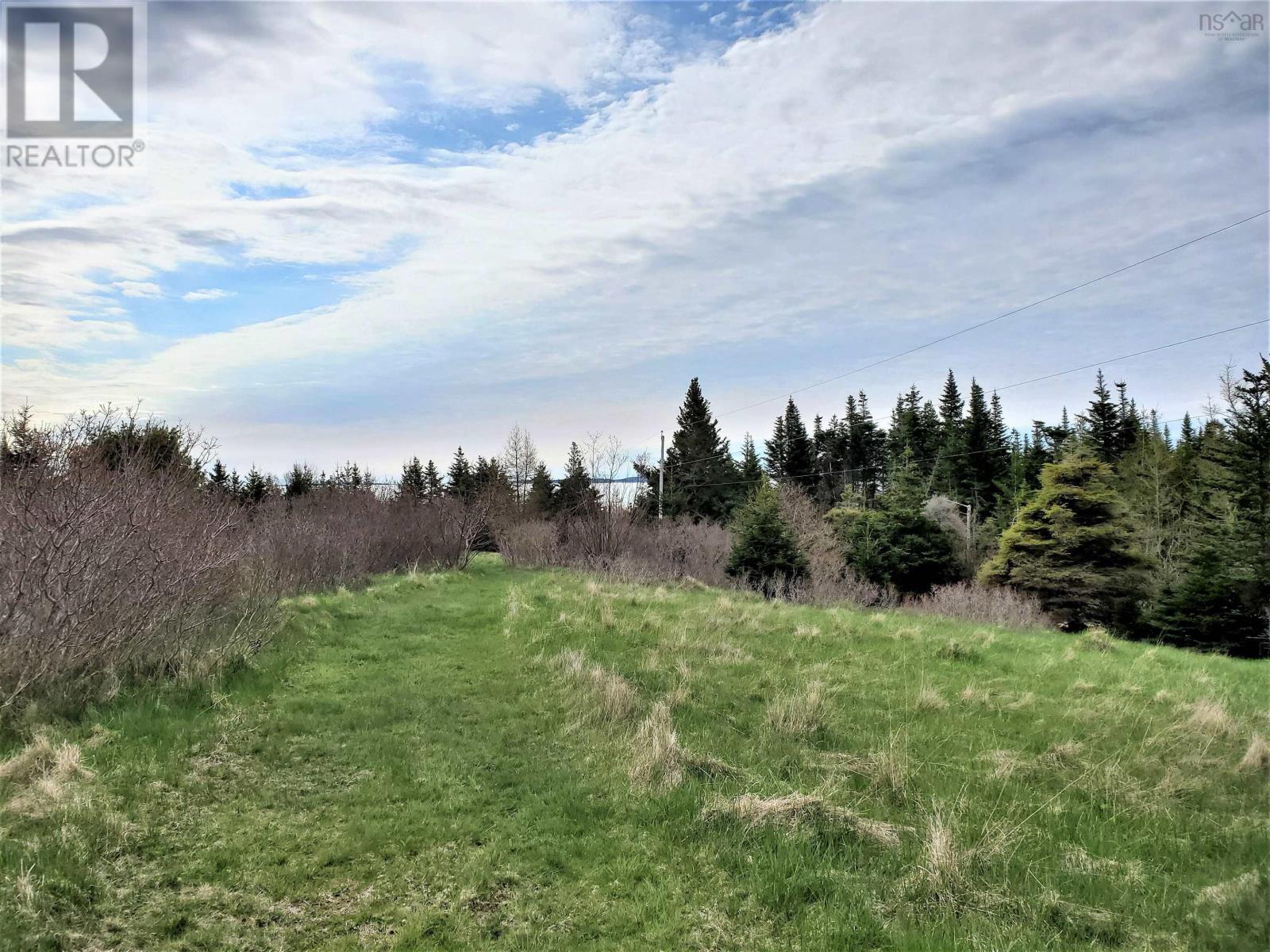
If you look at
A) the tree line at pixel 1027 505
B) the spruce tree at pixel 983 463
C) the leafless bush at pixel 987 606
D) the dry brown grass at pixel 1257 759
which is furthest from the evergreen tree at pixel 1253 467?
the dry brown grass at pixel 1257 759

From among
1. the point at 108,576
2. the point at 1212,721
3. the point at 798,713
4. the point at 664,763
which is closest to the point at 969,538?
the point at 1212,721

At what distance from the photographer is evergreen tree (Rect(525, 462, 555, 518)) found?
45.4 m

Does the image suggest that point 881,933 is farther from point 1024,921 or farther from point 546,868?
point 546,868

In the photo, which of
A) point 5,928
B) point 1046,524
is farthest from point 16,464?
point 1046,524

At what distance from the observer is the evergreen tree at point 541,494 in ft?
149

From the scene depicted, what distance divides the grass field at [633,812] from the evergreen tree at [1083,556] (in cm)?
2046

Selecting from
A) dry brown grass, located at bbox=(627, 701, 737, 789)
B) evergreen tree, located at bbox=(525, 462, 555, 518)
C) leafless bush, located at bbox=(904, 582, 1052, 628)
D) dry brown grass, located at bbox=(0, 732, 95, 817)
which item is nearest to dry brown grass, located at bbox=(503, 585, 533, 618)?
dry brown grass, located at bbox=(627, 701, 737, 789)

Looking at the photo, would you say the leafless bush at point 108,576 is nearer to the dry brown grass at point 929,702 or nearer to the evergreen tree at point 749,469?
the dry brown grass at point 929,702

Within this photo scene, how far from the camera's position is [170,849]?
15.8 ft

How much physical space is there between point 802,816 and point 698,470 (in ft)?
141

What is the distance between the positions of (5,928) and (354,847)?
1857 mm

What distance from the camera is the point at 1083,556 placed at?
96.1ft

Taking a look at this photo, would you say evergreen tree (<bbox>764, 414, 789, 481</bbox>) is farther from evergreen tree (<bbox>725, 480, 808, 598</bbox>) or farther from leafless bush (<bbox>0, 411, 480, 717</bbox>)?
leafless bush (<bbox>0, 411, 480, 717</bbox>)

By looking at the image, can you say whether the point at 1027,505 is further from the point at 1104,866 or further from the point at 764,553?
the point at 1104,866
